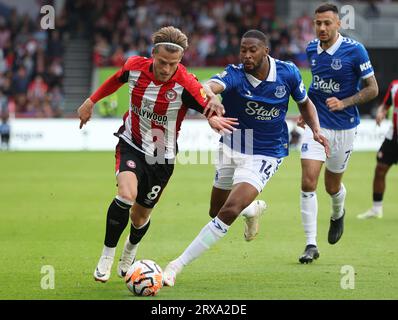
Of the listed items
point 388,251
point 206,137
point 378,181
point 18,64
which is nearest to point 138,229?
point 388,251

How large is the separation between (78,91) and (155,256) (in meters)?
24.7

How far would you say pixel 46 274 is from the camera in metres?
8.70

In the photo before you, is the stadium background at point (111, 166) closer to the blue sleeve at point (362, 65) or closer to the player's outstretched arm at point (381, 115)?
the player's outstretched arm at point (381, 115)

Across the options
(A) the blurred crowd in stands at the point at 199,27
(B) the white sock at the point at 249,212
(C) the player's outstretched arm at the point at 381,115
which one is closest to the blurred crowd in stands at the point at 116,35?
(A) the blurred crowd in stands at the point at 199,27

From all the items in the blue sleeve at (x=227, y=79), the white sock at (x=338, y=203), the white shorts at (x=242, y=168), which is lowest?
the white sock at (x=338, y=203)

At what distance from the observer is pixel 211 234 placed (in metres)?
8.19

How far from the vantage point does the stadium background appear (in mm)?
8727

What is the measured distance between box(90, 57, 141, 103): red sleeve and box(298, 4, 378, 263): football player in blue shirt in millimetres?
2308

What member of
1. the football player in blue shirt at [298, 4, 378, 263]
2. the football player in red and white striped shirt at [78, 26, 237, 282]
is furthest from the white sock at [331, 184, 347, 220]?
the football player in red and white striped shirt at [78, 26, 237, 282]

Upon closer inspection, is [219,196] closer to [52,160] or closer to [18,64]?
[52,160]

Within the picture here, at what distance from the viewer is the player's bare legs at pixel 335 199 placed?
10547 mm

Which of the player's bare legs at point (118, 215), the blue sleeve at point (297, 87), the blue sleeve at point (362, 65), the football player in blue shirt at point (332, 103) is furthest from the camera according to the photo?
the blue sleeve at point (362, 65)

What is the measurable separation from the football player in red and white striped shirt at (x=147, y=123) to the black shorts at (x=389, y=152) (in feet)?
20.2

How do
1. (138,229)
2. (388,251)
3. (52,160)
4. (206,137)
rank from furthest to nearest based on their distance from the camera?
(206,137) → (52,160) → (388,251) → (138,229)
